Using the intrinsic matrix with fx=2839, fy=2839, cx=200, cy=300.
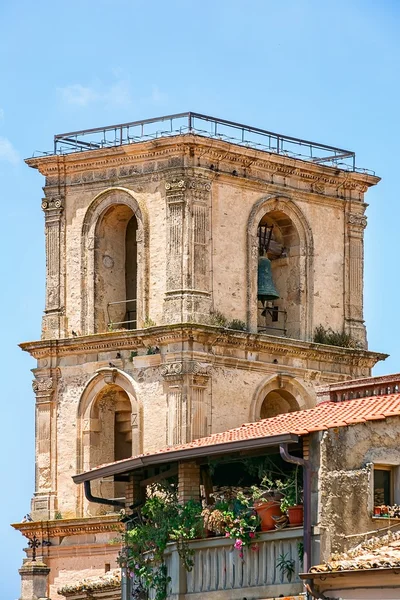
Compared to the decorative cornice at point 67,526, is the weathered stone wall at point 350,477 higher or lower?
lower

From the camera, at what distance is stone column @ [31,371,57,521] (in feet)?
232

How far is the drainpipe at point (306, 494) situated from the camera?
47281 millimetres

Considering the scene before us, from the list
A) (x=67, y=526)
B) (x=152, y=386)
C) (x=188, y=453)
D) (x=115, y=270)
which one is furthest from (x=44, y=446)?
(x=188, y=453)

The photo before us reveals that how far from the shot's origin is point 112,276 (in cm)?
7138

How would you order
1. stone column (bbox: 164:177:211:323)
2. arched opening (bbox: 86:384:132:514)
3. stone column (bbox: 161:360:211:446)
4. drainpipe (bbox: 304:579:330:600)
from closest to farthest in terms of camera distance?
drainpipe (bbox: 304:579:330:600)
stone column (bbox: 161:360:211:446)
stone column (bbox: 164:177:211:323)
arched opening (bbox: 86:384:132:514)

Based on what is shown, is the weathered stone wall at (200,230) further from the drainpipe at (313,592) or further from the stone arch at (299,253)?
the drainpipe at (313,592)

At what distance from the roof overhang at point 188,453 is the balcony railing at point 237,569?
153 centimetres

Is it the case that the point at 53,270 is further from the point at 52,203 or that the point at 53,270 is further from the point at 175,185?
the point at 175,185

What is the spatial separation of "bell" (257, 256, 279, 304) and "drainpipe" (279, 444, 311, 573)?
2311cm

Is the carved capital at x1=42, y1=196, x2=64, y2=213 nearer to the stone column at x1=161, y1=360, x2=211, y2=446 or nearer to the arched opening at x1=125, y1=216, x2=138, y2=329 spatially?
the arched opening at x1=125, y1=216, x2=138, y2=329

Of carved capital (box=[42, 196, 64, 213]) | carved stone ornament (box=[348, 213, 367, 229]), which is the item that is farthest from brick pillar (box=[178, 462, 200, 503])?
carved stone ornament (box=[348, 213, 367, 229])

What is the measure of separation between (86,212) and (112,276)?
1.74 m

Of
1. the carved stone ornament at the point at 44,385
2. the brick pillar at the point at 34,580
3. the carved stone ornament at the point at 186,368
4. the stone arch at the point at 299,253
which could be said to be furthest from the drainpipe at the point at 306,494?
the carved stone ornament at the point at 44,385

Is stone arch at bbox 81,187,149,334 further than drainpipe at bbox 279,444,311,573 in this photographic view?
Yes
